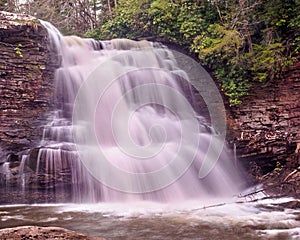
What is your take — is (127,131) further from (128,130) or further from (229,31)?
(229,31)

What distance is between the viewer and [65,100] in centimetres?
1022

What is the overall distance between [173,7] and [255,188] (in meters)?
8.14

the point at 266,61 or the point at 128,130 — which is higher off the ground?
the point at 266,61

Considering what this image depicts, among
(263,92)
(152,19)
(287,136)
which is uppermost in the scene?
(152,19)

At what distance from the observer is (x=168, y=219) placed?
552cm

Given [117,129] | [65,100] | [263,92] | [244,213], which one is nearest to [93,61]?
[65,100]

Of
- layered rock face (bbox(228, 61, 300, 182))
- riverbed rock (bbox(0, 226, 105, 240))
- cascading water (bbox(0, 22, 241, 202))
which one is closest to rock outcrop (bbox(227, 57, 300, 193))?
layered rock face (bbox(228, 61, 300, 182))

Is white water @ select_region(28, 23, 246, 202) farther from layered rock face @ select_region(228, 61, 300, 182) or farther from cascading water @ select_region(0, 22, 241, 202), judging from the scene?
layered rock face @ select_region(228, 61, 300, 182)

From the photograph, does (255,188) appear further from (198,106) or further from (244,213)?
(198,106)

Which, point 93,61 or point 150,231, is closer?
point 150,231

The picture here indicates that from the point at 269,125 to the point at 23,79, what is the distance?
7.24 meters

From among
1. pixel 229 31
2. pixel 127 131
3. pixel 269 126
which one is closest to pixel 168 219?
pixel 127 131

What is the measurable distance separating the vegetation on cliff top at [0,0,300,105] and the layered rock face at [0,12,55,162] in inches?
193

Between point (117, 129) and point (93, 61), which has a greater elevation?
point (93, 61)
